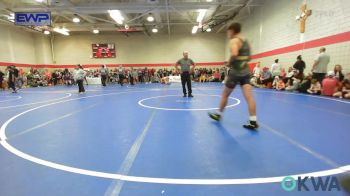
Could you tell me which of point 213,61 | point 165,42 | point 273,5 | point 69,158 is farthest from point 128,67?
point 69,158

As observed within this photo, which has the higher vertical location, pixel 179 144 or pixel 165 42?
pixel 165 42

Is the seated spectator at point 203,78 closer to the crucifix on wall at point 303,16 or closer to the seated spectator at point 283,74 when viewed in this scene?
the seated spectator at point 283,74

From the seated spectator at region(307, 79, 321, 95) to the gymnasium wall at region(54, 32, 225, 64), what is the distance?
17948 mm

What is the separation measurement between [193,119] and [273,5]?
12.9m

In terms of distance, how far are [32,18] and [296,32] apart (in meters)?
14.4

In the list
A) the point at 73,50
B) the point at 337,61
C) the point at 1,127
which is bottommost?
the point at 1,127

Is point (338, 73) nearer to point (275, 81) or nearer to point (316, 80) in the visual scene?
point (316, 80)

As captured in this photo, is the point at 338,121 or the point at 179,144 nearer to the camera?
the point at 179,144

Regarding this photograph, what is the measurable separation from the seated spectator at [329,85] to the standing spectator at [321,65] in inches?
21.4

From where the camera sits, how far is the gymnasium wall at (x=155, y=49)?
26422 millimetres

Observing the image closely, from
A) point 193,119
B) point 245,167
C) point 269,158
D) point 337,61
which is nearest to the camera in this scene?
point 245,167

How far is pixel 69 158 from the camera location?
2.97 meters

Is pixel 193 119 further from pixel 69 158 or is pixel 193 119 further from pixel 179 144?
pixel 69 158

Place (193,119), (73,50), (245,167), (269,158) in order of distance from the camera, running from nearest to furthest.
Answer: (245,167) → (269,158) → (193,119) → (73,50)
